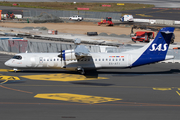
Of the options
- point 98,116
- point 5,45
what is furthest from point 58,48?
point 98,116

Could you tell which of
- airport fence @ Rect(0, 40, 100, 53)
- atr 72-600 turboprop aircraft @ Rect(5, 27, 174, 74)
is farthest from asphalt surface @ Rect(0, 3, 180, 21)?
atr 72-600 turboprop aircraft @ Rect(5, 27, 174, 74)

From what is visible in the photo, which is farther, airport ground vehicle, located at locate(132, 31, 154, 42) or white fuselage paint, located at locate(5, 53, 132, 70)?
airport ground vehicle, located at locate(132, 31, 154, 42)

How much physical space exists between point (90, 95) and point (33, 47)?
28196 mm

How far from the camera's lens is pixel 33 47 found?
169 ft

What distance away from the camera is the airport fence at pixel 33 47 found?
163 feet

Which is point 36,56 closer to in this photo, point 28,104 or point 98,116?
point 28,104

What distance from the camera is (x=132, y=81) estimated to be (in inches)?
1294

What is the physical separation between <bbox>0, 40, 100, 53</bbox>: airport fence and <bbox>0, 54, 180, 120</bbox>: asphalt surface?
1168 centimetres

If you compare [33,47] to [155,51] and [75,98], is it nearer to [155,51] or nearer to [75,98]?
[155,51]

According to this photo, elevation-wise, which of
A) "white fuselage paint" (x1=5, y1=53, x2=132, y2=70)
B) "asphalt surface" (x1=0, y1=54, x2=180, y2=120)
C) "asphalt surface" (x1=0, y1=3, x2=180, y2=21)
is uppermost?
"asphalt surface" (x1=0, y1=3, x2=180, y2=21)

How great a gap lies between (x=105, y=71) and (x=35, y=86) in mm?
12830

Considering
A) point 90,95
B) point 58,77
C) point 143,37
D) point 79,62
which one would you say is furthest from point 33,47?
point 143,37

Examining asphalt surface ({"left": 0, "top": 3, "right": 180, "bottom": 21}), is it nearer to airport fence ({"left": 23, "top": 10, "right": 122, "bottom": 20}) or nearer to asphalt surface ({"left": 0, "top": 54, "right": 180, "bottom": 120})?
airport fence ({"left": 23, "top": 10, "right": 122, "bottom": 20})

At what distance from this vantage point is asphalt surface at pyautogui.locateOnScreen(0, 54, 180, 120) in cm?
2161
